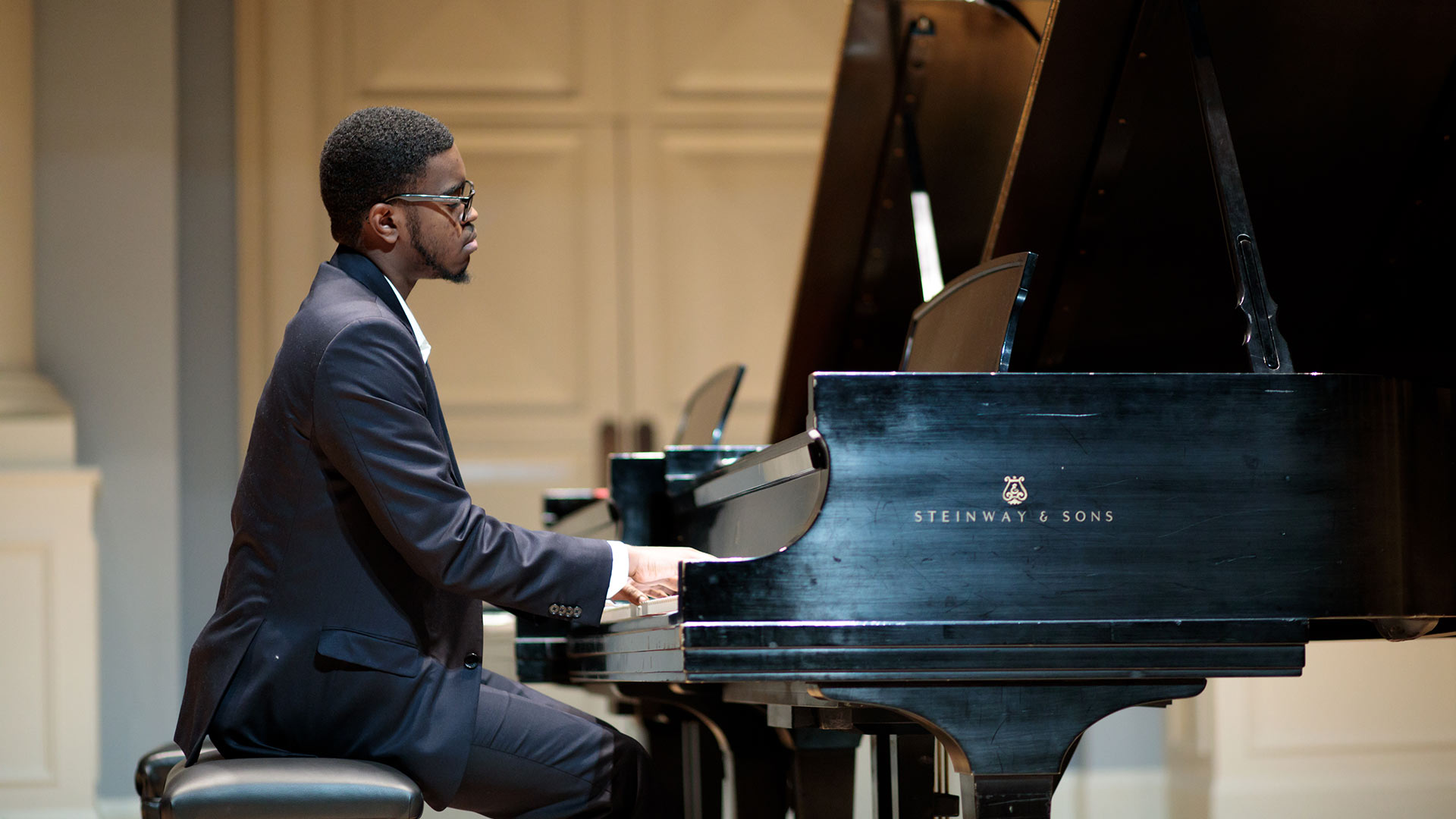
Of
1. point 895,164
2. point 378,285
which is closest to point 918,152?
point 895,164

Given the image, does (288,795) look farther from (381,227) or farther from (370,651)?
(381,227)

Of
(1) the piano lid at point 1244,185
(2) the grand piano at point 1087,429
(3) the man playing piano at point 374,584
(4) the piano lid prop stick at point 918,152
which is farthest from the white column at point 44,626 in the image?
(1) the piano lid at point 1244,185

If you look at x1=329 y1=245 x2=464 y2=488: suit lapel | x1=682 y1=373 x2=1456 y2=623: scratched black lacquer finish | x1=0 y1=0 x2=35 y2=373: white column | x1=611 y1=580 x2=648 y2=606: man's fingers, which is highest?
x1=0 y1=0 x2=35 y2=373: white column

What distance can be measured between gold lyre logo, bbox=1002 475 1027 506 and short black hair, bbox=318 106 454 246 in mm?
870

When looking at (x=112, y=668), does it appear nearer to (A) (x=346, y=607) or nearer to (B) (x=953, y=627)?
(A) (x=346, y=607)

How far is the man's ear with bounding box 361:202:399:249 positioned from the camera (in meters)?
1.86

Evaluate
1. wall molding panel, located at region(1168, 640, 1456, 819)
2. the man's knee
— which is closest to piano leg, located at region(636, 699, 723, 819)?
the man's knee

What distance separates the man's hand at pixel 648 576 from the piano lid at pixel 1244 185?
79 centimetres

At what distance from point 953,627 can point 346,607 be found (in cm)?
74

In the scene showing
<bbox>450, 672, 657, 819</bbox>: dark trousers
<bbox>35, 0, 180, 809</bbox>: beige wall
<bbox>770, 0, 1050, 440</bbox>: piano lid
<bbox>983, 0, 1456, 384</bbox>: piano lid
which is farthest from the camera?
<bbox>35, 0, 180, 809</bbox>: beige wall

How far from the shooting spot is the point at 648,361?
4770mm

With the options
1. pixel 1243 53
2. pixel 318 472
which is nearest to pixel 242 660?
pixel 318 472

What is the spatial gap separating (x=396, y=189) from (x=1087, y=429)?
945mm

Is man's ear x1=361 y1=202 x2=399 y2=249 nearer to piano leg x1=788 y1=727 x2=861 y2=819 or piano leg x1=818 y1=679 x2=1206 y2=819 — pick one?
piano leg x1=818 y1=679 x2=1206 y2=819
